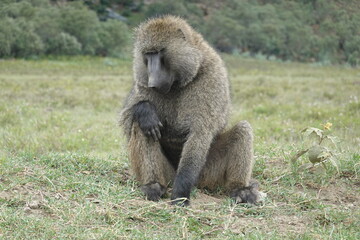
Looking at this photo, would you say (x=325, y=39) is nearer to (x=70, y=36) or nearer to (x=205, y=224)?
(x=205, y=224)

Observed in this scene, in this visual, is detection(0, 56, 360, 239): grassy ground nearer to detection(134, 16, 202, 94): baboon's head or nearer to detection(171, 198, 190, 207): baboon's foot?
detection(171, 198, 190, 207): baboon's foot

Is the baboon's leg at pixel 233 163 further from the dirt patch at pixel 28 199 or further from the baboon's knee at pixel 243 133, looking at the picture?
the dirt patch at pixel 28 199

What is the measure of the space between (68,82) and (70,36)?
8706mm

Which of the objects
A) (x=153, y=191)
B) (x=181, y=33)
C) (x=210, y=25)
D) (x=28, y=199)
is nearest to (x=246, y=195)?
(x=153, y=191)

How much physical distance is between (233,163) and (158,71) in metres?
0.96

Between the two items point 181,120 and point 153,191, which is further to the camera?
point 181,120

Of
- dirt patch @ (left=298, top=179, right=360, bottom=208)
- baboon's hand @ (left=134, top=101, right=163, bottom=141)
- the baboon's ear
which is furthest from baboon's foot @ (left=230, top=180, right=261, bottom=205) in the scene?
the baboon's ear

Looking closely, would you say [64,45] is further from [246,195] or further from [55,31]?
[246,195]

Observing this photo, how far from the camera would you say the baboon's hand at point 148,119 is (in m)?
3.89

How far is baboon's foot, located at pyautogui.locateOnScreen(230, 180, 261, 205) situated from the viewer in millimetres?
3879

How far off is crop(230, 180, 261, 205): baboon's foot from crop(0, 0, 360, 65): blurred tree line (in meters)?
1.54

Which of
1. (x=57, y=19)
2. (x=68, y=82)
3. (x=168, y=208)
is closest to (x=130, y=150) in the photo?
(x=168, y=208)

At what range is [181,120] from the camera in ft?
13.1

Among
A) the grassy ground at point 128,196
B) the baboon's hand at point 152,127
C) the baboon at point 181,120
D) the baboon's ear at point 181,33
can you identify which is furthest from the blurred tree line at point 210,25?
the grassy ground at point 128,196
